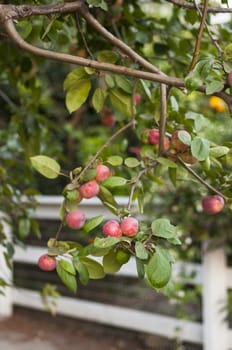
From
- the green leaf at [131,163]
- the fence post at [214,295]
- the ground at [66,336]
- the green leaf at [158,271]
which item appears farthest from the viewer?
the ground at [66,336]

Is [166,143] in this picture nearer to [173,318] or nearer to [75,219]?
[75,219]

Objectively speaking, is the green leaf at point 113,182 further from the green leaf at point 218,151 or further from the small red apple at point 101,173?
the green leaf at point 218,151

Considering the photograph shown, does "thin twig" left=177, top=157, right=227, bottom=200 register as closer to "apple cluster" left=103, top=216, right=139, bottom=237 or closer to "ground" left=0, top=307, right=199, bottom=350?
"apple cluster" left=103, top=216, right=139, bottom=237

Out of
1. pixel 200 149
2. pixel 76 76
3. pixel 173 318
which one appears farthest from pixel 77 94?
pixel 173 318

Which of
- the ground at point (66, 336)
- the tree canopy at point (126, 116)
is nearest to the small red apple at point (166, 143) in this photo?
the tree canopy at point (126, 116)

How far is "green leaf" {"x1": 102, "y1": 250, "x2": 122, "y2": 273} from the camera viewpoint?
0.68 meters

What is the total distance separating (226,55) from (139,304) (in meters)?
2.18

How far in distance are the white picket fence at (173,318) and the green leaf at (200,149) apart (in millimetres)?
1344

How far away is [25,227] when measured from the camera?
1304mm

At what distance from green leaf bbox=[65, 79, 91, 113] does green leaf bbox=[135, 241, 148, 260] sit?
0.30m

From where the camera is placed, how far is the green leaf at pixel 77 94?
824 millimetres

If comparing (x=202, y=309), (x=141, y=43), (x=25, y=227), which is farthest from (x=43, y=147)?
(x=202, y=309)

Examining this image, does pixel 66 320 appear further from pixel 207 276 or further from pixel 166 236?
pixel 166 236

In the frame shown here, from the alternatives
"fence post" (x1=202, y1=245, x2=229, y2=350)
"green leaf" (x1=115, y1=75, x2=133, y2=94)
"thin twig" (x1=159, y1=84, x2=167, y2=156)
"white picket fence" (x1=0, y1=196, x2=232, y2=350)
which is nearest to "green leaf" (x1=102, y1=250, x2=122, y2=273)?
"thin twig" (x1=159, y1=84, x2=167, y2=156)
